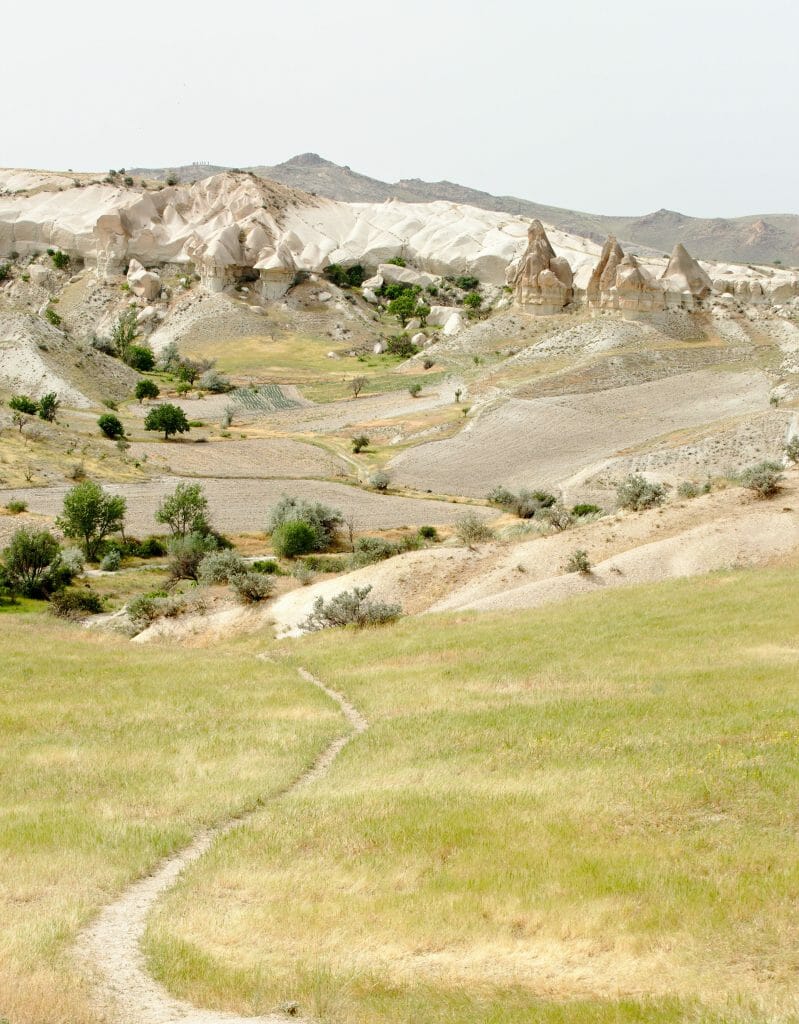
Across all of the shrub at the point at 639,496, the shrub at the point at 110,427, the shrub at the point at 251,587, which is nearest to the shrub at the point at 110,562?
the shrub at the point at 251,587

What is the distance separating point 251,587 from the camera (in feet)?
110

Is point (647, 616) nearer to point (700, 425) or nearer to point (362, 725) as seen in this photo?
point (362, 725)

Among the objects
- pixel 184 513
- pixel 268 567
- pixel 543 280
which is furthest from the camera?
pixel 543 280

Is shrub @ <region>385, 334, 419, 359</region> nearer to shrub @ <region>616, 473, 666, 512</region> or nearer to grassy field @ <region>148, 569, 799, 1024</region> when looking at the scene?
shrub @ <region>616, 473, 666, 512</region>

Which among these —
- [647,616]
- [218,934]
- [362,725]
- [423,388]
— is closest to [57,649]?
[362,725]

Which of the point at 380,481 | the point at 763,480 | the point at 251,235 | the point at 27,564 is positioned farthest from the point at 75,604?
the point at 251,235

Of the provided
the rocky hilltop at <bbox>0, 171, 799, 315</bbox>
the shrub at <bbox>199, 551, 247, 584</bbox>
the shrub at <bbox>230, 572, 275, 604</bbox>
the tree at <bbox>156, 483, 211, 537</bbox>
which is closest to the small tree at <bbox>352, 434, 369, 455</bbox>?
the tree at <bbox>156, 483, 211, 537</bbox>

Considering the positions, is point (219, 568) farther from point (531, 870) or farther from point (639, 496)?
point (531, 870)

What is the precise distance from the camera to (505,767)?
13.9 m

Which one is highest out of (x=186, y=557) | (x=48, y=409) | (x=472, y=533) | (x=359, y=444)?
(x=48, y=409)

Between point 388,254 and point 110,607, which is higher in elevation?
point 388,254

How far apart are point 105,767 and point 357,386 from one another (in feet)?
247

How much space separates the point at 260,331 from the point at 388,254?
92.7 ft

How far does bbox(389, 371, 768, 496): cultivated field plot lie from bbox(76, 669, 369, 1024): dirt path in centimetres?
5229
